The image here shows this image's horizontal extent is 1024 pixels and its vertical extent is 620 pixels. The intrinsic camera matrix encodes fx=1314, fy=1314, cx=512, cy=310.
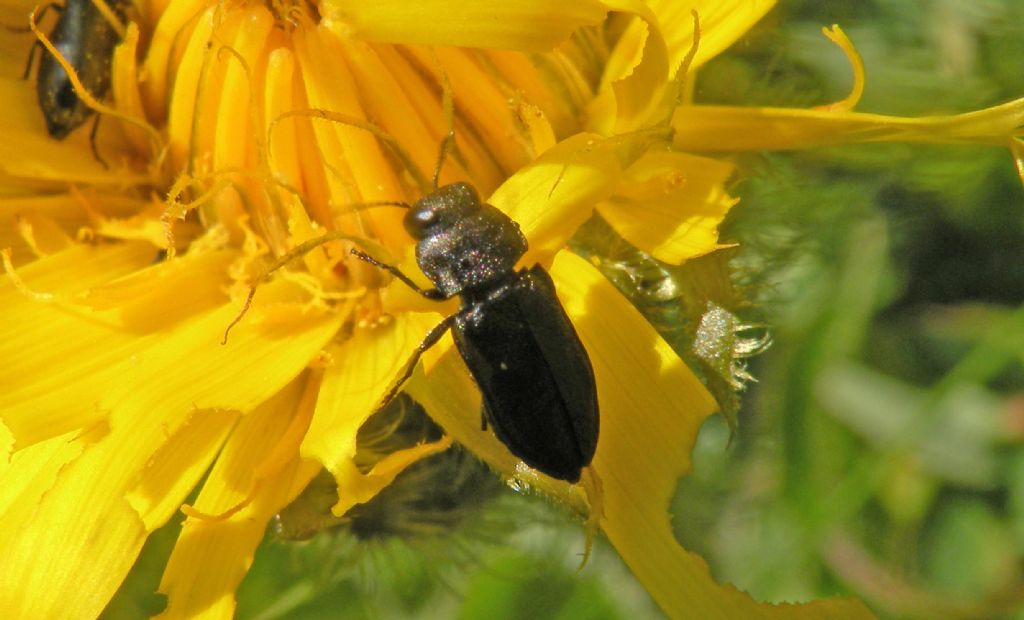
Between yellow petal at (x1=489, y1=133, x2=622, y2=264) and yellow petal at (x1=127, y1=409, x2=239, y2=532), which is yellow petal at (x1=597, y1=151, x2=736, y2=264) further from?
yellow petal at (x1=127, y1=409, x2=239, y2=532)

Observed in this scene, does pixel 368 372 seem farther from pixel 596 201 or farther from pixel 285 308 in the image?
pixel 596 201

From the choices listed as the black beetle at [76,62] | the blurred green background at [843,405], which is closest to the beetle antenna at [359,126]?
the blurred green background at [843,405]

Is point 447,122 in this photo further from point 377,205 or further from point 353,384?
point 353,384

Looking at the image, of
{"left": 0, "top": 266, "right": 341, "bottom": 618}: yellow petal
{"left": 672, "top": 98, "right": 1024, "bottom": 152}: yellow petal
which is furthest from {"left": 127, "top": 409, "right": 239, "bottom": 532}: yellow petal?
{"left": 672, "top": 98, "right": 1024, "bottom": 152}: yellow petal

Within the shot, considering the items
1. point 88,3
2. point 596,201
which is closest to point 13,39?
point 88,3

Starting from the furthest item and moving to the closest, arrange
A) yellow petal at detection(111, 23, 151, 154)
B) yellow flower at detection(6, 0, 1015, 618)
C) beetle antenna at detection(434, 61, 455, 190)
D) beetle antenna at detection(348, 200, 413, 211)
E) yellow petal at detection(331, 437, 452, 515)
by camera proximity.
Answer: yellow petal at detection(111, 23, 151, 154) < beetle antenna at detection(348, 200, 413, 211) < beetle antenna at detection(434, 61, 455, 190) < yellow flower at detection(6, 0, 1015, 618) < yellow petal at detection(331, 437, 452, 515)

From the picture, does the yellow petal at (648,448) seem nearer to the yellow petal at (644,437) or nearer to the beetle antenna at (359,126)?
the yellow petal at (644,437)
